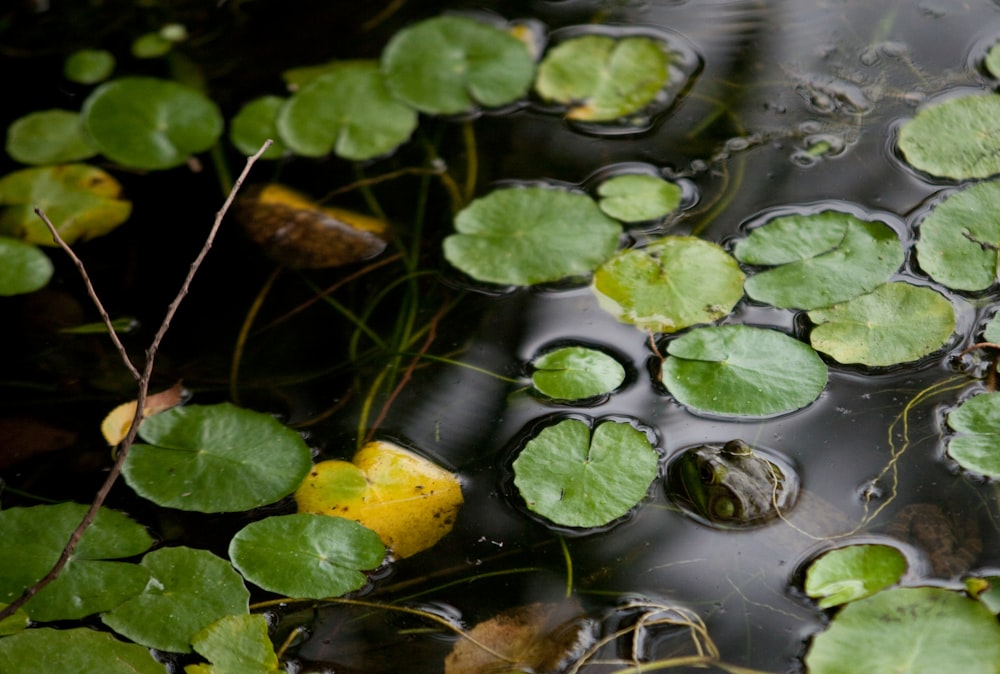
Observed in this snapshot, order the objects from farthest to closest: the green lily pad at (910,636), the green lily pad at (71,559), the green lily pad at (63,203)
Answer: the green lily pad at (63,203)
the green lily pad at (71,559)
the green lily pad at (910,636)

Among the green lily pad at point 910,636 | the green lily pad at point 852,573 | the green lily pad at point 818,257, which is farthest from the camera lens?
the green lily pad at point 818,257

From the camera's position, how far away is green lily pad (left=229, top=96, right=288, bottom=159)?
2.04 meters

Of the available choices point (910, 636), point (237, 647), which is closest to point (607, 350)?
point (910, 636)

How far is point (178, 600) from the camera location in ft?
4.33

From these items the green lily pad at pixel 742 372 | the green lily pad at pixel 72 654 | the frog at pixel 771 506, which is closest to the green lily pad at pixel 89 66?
the green lily pad at pixel 72 654

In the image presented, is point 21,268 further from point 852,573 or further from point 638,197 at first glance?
point 852,573

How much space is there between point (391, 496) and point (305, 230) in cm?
69

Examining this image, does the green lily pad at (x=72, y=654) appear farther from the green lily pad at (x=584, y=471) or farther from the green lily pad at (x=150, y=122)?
the green lily pad at (x=150, y=122)

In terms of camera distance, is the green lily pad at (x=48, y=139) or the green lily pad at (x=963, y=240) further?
the green lily pad at (x=48, y=139)

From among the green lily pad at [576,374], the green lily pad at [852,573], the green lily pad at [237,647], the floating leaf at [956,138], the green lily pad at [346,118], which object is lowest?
the green lily pad at [237,647]

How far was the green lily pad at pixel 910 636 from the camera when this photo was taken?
1.12 meters

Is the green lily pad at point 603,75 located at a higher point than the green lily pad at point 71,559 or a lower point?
higher

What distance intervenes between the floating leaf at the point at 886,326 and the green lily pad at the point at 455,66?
922 millimetres

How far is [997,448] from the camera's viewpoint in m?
1.32
